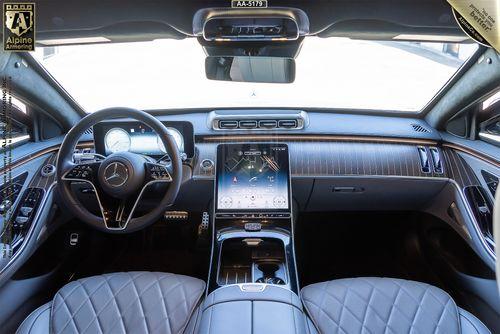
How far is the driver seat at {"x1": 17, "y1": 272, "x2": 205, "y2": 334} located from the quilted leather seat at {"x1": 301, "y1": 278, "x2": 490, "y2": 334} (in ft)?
1.73

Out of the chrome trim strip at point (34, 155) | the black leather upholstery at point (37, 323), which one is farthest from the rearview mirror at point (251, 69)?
the black leather upholstery at point (37, 323)

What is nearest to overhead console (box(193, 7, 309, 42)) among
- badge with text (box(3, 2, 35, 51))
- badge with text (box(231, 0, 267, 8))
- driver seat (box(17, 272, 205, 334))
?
badge with text (box(231, 0, 267, 8))

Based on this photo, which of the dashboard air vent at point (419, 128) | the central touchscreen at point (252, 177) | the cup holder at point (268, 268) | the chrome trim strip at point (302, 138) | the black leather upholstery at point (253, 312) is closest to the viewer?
the black leather upholstery at point (253, 312)

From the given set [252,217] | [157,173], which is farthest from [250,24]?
[252,217]

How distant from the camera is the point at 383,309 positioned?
1.92 metres

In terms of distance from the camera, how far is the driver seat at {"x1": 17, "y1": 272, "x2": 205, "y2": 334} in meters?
1.82

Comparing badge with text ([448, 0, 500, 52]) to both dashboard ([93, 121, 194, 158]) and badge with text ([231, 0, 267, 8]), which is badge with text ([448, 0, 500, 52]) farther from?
dashboard ([93, 121, 194, 158])

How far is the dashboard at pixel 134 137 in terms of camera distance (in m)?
2.30

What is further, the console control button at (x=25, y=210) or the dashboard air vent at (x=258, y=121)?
the dashboard air vent at (x=258, y=121)

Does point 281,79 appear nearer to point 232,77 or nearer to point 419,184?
point 232,77

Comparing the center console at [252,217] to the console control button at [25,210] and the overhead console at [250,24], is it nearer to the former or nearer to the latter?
the overhead console at [250,24]

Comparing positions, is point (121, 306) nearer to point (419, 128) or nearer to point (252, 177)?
point (252, 177)

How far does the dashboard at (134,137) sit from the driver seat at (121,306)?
616 millimetres

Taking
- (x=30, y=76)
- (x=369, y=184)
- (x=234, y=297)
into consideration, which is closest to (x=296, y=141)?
(x=369, y=184)
